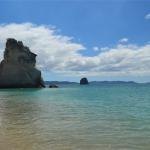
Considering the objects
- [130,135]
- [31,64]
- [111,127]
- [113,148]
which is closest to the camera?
[113,148]

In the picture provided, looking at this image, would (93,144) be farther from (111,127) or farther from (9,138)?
(9,138)

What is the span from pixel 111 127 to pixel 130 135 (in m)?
1.29

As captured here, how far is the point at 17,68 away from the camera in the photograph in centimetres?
6294

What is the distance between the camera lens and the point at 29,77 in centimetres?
6531

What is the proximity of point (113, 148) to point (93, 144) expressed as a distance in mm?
733

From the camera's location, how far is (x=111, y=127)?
7.50 m

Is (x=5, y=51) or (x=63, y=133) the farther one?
(x=5, y=51)

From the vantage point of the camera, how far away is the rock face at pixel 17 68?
200 feet

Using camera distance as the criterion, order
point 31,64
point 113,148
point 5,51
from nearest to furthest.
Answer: point 113,148, point 5,51, point 31,64

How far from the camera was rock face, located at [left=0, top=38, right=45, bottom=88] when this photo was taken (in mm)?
61062

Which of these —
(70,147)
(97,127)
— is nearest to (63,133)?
(70,147)

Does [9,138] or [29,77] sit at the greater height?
[29,77]

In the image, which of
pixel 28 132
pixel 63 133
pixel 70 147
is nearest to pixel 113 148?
pixel 70 147

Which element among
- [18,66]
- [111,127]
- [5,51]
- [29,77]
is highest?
[5,51]
